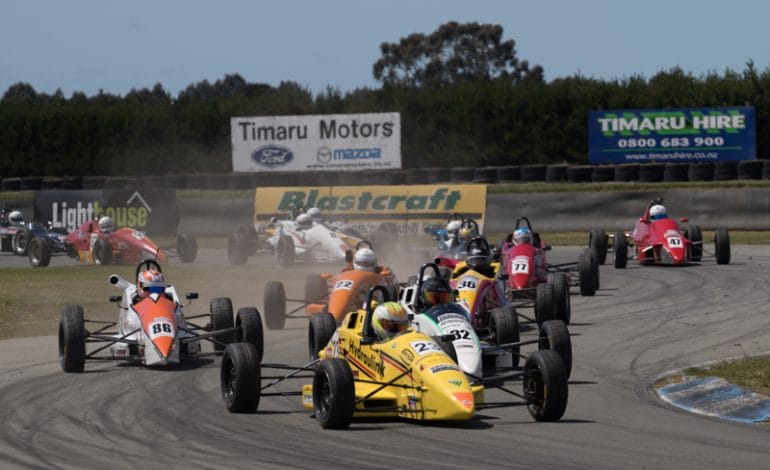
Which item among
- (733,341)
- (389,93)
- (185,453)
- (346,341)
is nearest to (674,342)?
(733,341)

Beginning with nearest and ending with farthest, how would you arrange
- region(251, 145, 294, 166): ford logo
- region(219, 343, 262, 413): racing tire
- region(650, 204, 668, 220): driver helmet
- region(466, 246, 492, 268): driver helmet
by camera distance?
region(219, 343, 262, 413): racing tire < region(466, 246, 492, 268): driver helmet < region(650, 204, 668, 220): driver helmet < region(251, 145, 294, 166): ford logo

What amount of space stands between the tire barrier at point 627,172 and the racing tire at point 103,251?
17.0 metres

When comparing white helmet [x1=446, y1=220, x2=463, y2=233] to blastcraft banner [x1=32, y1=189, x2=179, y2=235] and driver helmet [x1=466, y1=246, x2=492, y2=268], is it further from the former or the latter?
blastcraft banner [x1=32, y1=189, x2=179, y2=235]

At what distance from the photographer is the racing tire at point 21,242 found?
3822 cm

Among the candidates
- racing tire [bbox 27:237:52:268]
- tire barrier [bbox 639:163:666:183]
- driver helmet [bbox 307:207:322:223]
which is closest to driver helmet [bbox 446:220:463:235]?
driver helmet [bbox 307:207:322:223]

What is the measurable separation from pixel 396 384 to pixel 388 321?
1139mm

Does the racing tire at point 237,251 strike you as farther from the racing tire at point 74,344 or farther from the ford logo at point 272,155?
the racing tire at point 74,344

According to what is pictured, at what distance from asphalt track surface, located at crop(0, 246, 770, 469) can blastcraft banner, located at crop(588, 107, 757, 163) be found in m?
25.1

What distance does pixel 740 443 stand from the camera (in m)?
11.8

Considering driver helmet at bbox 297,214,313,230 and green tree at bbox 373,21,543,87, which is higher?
green tree at bbox 373,21,543,87

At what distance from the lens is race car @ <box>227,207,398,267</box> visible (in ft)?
109

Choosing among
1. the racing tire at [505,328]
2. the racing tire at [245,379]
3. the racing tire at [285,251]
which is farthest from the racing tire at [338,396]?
the racing tire at [285,251]

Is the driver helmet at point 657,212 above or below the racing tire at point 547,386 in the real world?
above

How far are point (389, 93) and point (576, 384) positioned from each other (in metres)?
38.6
